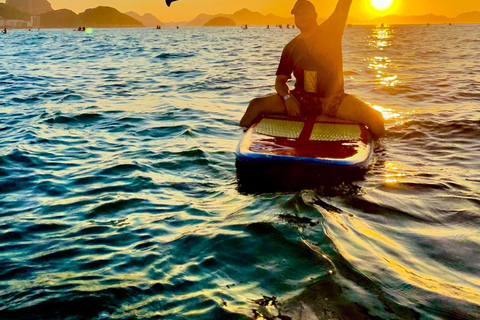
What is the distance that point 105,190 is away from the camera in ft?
20.2

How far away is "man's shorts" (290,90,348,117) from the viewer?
7.77 metres

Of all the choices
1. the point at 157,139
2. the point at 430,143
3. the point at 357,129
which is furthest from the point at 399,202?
the point at 157,139

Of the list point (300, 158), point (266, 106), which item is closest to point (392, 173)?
point (300, 158)

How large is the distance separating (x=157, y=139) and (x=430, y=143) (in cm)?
527

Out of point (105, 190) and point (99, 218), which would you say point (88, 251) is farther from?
point (105, 190)

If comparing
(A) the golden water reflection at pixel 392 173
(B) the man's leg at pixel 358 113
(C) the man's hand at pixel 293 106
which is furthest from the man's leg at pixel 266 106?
(A) the golden water reflection at pixel 392 173

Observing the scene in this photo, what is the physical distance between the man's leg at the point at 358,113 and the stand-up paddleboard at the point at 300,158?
0.65 meters

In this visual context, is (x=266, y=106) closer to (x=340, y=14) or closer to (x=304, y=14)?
(x=304, y=14)

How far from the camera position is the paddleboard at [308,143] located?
584cm

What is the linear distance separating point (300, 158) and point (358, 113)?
241 cm

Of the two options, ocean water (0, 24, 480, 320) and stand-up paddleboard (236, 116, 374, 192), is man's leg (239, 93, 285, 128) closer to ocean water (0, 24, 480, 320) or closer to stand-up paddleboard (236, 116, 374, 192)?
ocean water (0, 24, 480, 320)

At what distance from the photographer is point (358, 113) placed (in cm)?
767

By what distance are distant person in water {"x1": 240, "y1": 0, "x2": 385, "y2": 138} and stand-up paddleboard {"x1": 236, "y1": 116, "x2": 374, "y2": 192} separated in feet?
2.62

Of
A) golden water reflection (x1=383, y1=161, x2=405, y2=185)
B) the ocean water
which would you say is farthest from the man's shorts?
golden water reflection (x1=383, y1=161, x2=405, y2=185)
